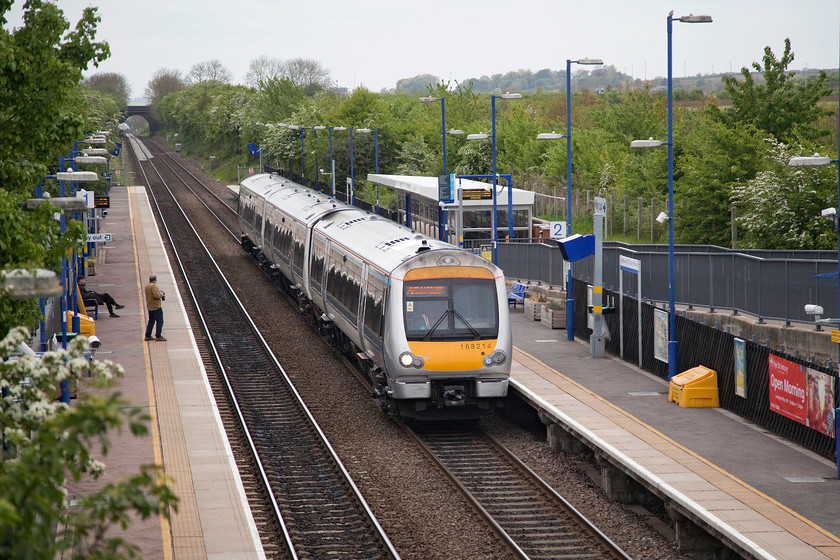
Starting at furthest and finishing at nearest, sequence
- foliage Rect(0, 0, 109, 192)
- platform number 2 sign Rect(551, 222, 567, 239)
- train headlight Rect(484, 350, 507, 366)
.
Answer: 1. platform number 2 sign Rect(551, 222, 567, 239)
2. train headlight Rect(484, 350, 507, 366)
3. foliage Rect(0, 0, 109, 192)

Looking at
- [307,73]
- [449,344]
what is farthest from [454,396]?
[307,73]

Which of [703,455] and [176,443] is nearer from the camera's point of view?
[703,455]

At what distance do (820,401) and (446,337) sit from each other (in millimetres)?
6371

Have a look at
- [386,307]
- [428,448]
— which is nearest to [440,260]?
[386,307]

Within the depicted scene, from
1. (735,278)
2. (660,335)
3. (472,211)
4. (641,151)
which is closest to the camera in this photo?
(660,335)

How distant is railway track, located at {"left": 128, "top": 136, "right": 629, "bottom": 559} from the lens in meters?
13.4

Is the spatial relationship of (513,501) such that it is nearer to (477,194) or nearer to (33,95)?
(33,95)

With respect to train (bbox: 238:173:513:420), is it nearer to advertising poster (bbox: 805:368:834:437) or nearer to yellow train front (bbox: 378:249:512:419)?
yellow train front (bbox: 378:249:512:419)

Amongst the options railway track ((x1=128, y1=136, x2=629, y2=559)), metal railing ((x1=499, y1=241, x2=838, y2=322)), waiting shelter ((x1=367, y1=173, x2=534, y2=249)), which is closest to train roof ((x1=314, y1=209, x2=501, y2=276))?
railway track ((x1=128, y1=136, x2=629, y2=559))

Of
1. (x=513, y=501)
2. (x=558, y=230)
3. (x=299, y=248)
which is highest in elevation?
(x=558, y=230)

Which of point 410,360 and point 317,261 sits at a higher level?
point 317,261

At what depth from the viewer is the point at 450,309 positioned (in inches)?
731

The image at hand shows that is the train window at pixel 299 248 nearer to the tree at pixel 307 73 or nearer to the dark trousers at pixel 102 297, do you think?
the dark trousers at pixel 102 297

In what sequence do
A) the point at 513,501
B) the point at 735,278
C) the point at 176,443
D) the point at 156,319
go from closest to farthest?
the point at 513,501 < the point at 176,443 < the point at 735,278 < the point at 156,319
